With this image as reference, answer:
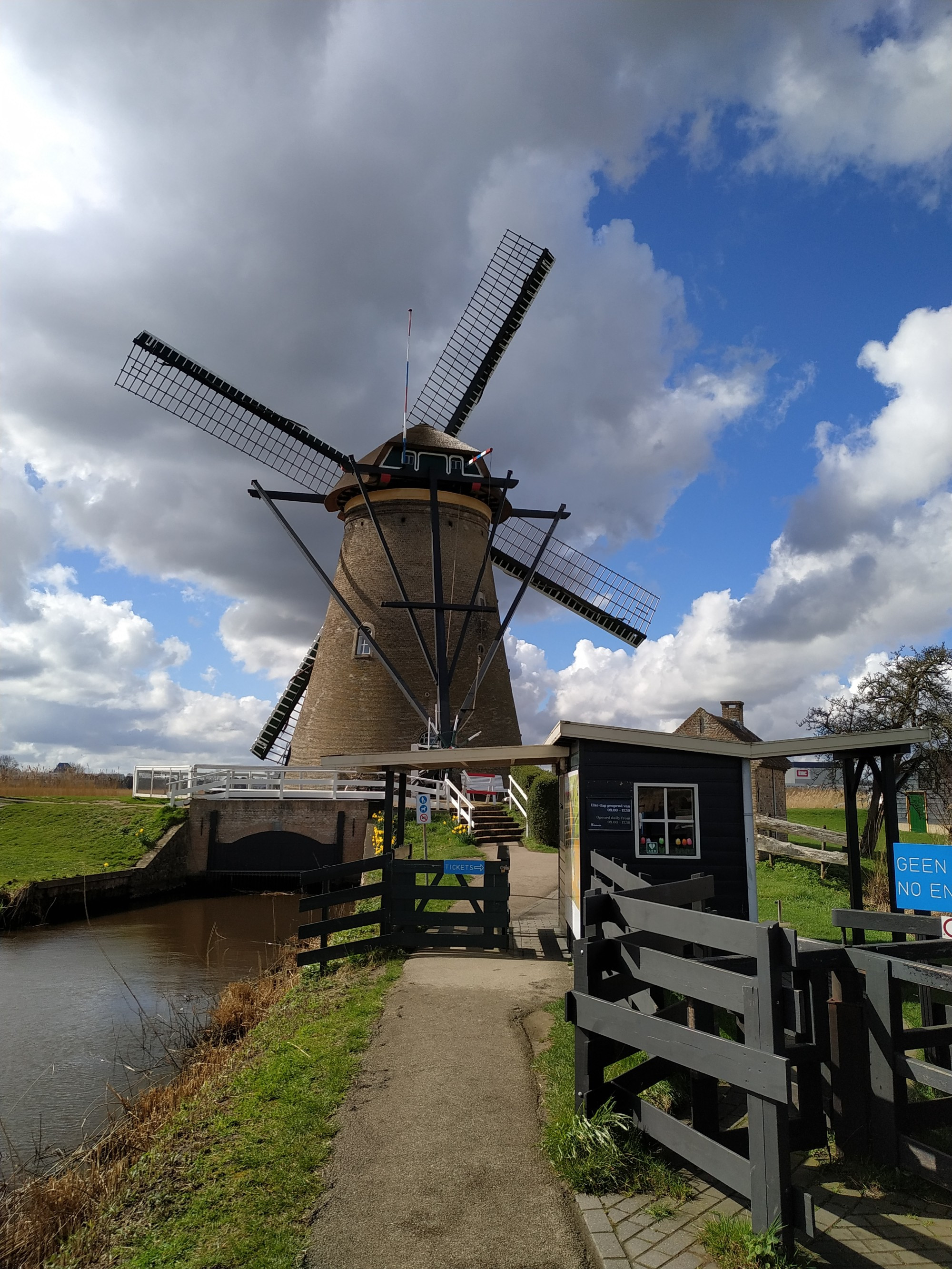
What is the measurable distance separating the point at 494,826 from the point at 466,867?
1247cm

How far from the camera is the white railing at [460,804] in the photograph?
2256 cm

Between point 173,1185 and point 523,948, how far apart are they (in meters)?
6.63

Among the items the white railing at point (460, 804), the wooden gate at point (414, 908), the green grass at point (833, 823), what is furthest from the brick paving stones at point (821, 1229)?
the white railing at point (460, 804)

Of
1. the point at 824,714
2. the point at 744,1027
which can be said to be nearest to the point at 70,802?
the point at 824,714

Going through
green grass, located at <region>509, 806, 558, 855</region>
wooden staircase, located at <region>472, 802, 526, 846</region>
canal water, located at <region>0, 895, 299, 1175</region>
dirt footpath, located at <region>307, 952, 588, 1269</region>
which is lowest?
canal water, located at <region>0, 895, 299, 1175</region>

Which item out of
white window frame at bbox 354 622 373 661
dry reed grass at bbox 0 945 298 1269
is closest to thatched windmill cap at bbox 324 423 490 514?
white window frame at bbox 354 622 373 661

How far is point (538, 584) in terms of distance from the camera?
25578 mm

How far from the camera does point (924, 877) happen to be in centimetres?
741

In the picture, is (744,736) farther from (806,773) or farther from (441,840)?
(441,840)

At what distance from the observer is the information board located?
34.5ft

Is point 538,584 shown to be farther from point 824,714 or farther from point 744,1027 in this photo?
point 744,1027

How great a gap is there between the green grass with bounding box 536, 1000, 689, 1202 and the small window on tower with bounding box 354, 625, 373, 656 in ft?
58.9

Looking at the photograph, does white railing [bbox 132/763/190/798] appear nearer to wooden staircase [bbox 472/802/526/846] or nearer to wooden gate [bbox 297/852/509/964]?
wooden staircase [bbox 472/802/526/846]

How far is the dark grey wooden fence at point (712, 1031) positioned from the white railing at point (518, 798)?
19155 mm
